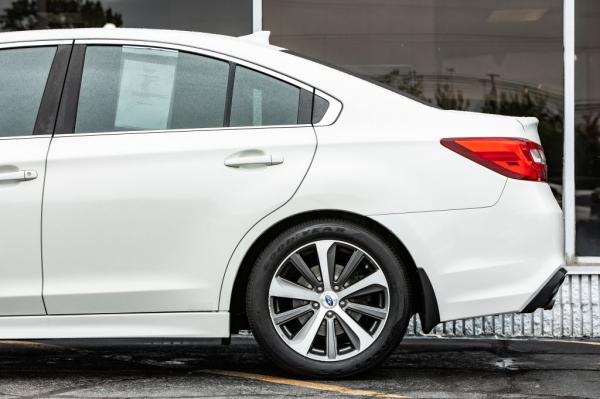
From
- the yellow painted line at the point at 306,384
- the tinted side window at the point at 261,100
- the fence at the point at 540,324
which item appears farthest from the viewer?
the fence at the point at 540,324

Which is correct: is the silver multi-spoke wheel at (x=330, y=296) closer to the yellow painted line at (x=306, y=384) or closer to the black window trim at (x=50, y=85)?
the yellow painted line at (x=306, y=384)

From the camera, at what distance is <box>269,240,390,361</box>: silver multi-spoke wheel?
18.5ft

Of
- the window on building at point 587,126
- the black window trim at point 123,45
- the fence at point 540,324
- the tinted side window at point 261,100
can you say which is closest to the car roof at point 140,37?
the black window trim at point 123,45

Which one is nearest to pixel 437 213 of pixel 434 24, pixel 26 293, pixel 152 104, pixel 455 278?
pixel 455 278

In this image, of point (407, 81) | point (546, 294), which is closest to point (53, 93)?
point (546, 294)

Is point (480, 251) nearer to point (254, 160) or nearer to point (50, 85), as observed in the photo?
point (254, 160)

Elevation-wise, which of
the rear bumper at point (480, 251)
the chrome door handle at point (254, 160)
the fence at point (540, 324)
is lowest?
the fence at point (540, 324)

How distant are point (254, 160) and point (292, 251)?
439mm

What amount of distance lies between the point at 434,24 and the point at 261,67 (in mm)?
3428

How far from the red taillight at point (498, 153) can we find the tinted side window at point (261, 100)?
720 millimetres

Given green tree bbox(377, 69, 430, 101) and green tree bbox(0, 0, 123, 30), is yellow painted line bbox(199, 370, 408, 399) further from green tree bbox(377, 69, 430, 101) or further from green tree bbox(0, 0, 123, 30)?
green tree bbox(0, 0, 123, 30)

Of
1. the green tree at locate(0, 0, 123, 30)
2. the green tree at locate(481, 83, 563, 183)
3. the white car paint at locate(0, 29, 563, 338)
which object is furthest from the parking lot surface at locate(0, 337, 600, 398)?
the green tree at locate(0, 0, 123, 30)

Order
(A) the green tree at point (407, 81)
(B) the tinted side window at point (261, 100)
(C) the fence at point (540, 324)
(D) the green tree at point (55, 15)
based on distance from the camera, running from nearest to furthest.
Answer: (B) the tinted side window at point (261, 100) < (C) the fence at point (540, 324) < (A) the green tree at point (407, 81) < (D) the green tree at point (55, 15)

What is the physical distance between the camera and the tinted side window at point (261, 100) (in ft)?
18.9
